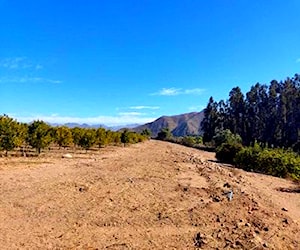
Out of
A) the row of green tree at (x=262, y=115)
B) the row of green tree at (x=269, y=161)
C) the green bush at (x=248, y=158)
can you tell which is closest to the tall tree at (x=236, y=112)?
the row of green tree at (x=262, y=115)

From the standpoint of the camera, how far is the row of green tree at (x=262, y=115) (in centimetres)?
7706

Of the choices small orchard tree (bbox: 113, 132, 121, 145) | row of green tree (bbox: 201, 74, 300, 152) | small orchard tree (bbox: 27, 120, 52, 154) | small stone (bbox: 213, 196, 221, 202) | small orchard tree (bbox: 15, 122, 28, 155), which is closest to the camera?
small stone (bbox: 213, 196, 221, 202)

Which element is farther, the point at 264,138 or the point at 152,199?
the point at 264,138

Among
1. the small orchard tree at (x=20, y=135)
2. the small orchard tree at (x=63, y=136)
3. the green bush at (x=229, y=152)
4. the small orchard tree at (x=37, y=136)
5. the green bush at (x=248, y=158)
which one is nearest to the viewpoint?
the small orchard tree at (x=20, y=135)

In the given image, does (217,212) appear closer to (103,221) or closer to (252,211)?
(252,211)

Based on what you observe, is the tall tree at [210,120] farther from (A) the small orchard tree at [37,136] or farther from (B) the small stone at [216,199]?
(B) the small stone at [216,199]

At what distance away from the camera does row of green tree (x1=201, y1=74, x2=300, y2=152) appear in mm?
77062

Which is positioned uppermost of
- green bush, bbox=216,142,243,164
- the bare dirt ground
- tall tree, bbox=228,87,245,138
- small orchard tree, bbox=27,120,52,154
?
tall tree, bbox=228,87,245,138

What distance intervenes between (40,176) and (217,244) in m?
12.2

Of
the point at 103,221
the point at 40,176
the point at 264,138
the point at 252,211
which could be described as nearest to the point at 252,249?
the point at 252,211

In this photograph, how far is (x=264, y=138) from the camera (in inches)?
3159

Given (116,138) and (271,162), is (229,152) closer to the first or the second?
(271,162)

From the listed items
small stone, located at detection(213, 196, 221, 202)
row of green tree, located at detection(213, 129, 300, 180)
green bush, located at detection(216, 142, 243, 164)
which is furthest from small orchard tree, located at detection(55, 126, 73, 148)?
small stone, located at detection(213, 196, 221, 202)

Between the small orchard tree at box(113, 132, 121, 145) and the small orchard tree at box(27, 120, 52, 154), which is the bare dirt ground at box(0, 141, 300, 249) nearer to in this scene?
the small orchard tree at box(27, 120, 52, 154)
